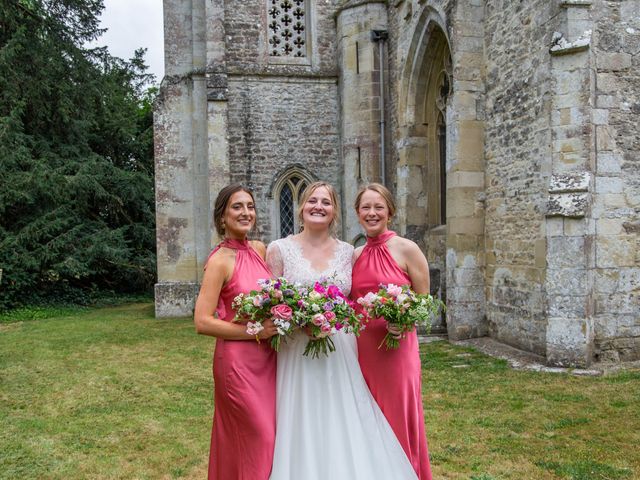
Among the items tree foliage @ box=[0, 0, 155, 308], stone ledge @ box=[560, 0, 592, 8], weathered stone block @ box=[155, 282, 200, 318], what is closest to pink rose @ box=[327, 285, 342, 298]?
stone ledge @ box=[560, 0, 592, 8]

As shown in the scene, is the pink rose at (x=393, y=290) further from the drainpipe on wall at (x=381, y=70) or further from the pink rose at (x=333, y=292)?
the drainpipe on wall at (x=381, y=70)

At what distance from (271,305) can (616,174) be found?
627cm

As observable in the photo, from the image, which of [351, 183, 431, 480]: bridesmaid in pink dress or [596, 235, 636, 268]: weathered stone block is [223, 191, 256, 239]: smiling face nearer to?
[351, 183, 431, 480]: bridesmaid in pink dress

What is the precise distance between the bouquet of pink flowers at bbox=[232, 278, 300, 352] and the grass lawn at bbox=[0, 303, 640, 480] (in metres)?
2.13

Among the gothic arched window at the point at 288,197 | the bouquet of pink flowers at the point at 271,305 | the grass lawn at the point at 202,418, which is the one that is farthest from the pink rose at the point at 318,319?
the gothic arched window at the point at 288,197

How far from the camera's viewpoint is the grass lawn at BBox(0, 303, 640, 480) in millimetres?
4707

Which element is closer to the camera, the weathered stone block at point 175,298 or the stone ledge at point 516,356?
the stone ledge at point 516,356

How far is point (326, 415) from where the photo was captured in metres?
3.28

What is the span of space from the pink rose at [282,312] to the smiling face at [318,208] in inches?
25.5

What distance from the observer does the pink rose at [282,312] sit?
304cm

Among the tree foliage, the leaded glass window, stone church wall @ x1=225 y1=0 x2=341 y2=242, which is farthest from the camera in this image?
the tree foliage

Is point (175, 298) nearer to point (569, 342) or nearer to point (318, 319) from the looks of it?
point (569, 342)

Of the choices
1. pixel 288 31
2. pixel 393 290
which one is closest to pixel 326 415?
pixel 393 290

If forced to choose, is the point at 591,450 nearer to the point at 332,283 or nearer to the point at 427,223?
the point at 332,283
